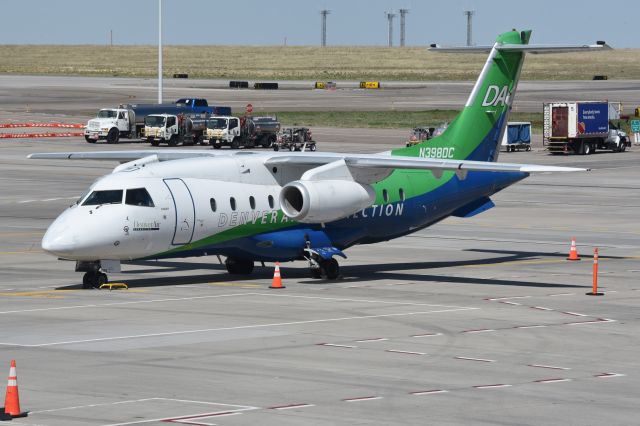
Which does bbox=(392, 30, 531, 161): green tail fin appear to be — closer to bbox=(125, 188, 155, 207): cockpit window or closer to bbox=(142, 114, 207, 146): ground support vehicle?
bbox=(125, 188, 155, 207): cockpit window

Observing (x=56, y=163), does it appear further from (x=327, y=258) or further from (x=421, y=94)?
(x=421, y=94)

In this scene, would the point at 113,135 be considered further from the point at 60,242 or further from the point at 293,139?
the point at 60,242

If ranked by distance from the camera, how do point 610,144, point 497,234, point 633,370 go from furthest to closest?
point 610,144 → point 497,234 → point 633,370

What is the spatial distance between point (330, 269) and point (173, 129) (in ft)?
190

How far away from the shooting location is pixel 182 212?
108 ft

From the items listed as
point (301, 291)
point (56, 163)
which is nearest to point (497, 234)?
point (301, 291)

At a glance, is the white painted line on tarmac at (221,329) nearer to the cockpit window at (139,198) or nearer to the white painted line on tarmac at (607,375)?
the cockpit window at (139,198)

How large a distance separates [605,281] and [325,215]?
7.54m

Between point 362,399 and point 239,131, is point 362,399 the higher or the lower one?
the lower one

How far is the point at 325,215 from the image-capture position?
34.7 meters

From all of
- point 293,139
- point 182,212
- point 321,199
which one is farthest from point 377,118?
point 182,212

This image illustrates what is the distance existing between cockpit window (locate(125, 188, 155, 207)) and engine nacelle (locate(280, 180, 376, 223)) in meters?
3.77

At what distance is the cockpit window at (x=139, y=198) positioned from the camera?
3241 cm

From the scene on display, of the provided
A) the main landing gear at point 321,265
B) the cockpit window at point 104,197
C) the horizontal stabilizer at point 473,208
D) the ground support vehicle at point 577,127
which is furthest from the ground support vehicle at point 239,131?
the cockpit window at point 104,197
